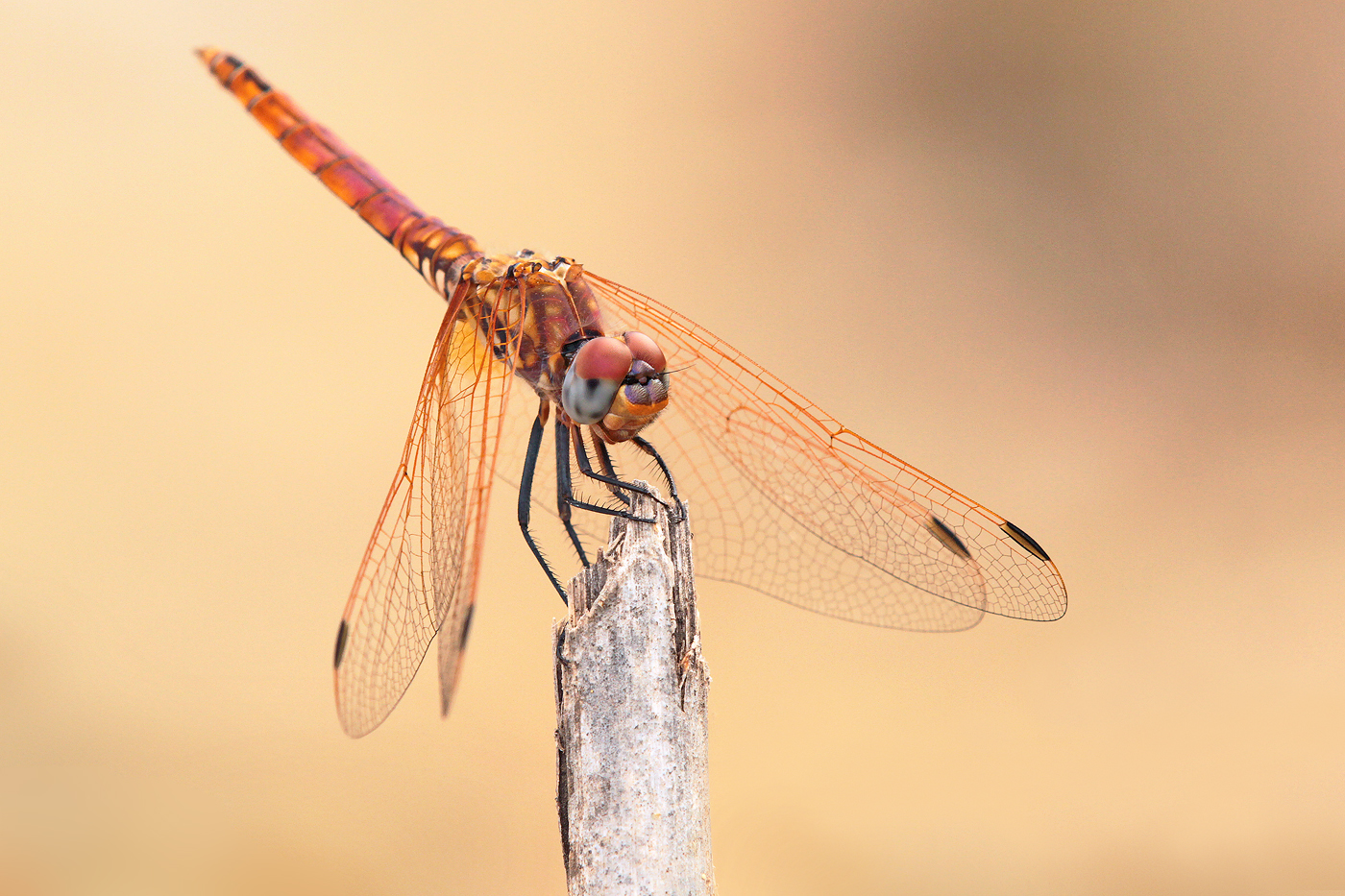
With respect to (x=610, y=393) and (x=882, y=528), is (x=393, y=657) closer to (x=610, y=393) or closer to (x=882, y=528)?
(x=610, y=393)

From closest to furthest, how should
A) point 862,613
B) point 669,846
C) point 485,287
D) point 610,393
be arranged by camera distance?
point 669,846 < point 610,393 < point 485,287 < point 862,613

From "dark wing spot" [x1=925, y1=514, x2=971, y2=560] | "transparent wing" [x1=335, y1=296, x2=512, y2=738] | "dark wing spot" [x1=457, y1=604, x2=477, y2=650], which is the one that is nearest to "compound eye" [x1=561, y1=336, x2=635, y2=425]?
"transparent wing" [x1=335, y1=296, x2=512, y2=738]

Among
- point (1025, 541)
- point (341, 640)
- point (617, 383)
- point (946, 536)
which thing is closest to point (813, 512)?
point (946, 536)

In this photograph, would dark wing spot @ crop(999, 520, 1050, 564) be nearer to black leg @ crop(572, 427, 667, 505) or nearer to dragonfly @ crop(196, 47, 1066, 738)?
dragonfly @ crop(196, 47, 1066, 738)

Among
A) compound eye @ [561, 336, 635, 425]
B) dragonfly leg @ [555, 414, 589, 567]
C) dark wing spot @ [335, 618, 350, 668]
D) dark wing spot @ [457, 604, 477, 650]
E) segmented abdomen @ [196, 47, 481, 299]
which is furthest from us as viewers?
segmented abdomen @ [196, 47, 481, 299]

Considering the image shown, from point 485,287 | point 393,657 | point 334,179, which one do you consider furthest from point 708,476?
point 334,179

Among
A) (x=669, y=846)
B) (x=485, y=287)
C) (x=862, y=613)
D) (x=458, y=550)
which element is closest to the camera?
(x=669, y=846)

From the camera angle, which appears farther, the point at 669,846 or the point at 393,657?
the point at 393,657

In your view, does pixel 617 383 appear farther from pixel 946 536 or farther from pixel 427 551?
pixel 946 536
